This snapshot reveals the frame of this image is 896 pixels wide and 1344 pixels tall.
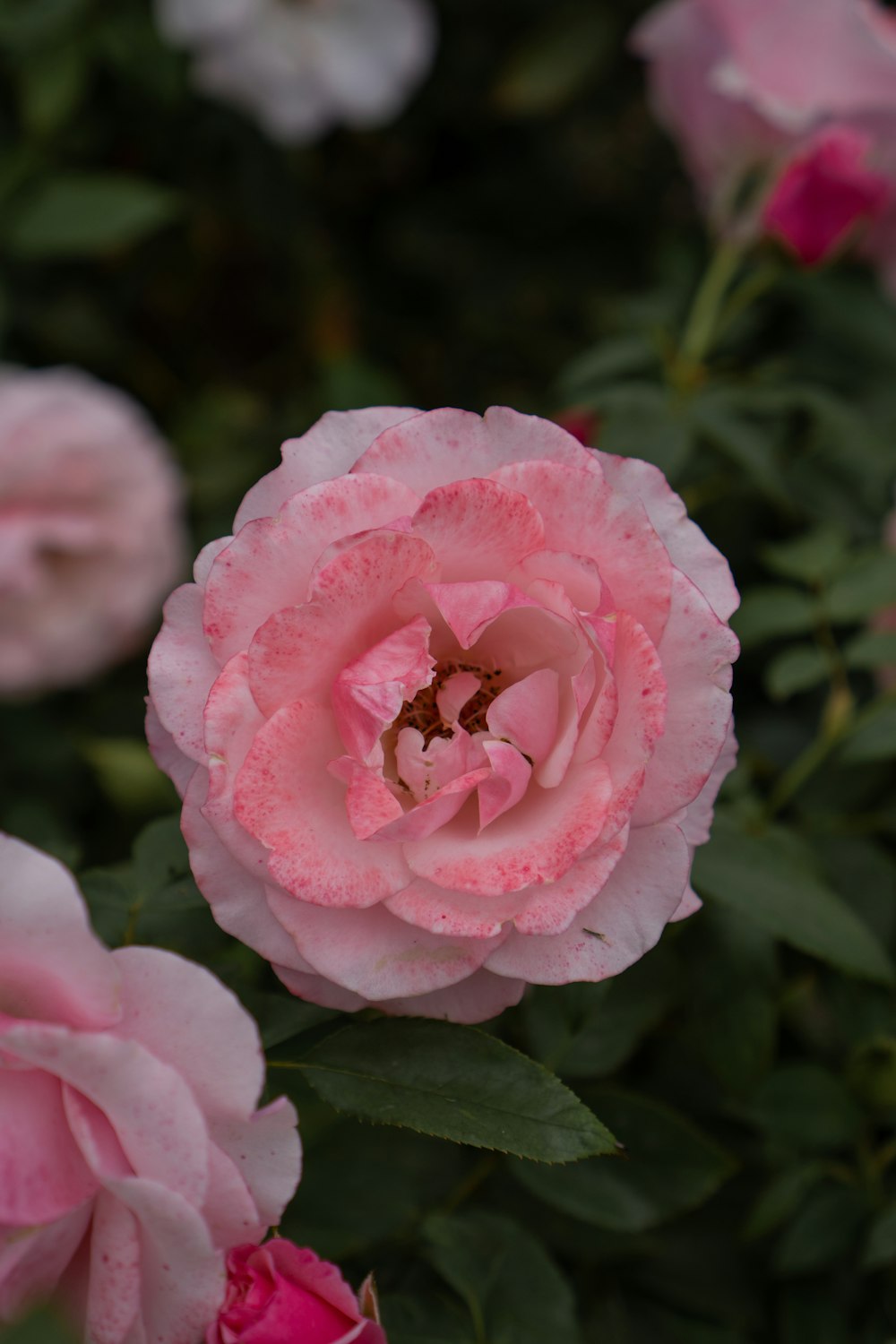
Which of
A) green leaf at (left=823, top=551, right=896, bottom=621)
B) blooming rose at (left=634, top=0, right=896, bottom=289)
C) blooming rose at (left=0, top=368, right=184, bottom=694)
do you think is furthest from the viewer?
blooming rose at (left=0, top=368, right=184, bottom=694)

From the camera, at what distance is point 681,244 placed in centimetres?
122

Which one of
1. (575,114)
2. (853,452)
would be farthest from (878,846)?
(575,114)

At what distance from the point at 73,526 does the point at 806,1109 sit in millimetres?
756

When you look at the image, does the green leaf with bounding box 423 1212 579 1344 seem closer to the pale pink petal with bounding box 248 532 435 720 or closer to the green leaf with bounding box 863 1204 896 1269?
the green leaf with bounding box 863 1204 896 1269

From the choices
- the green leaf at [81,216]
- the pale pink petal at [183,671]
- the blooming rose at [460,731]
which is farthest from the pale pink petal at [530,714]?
the green leaf at [81,216]

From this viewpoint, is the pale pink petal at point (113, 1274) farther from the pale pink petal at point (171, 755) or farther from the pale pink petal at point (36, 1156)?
the pale pink petal at point (171, 755)

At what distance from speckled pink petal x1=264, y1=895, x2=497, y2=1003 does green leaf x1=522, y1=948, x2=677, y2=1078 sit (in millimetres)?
167

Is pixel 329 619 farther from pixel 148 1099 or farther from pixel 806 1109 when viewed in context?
pixel 806 1109

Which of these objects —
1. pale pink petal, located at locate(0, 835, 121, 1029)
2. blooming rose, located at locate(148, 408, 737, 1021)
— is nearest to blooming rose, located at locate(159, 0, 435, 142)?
blooming rose, located at locate(148, 408, 737, 1021)

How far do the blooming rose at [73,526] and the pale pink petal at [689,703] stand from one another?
723 mm

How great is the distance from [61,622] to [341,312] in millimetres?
890

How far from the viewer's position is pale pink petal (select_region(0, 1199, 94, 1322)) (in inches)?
16.7

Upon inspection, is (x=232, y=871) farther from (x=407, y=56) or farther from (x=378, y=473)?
(x=407, y=56)

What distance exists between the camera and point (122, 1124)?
42 cm
